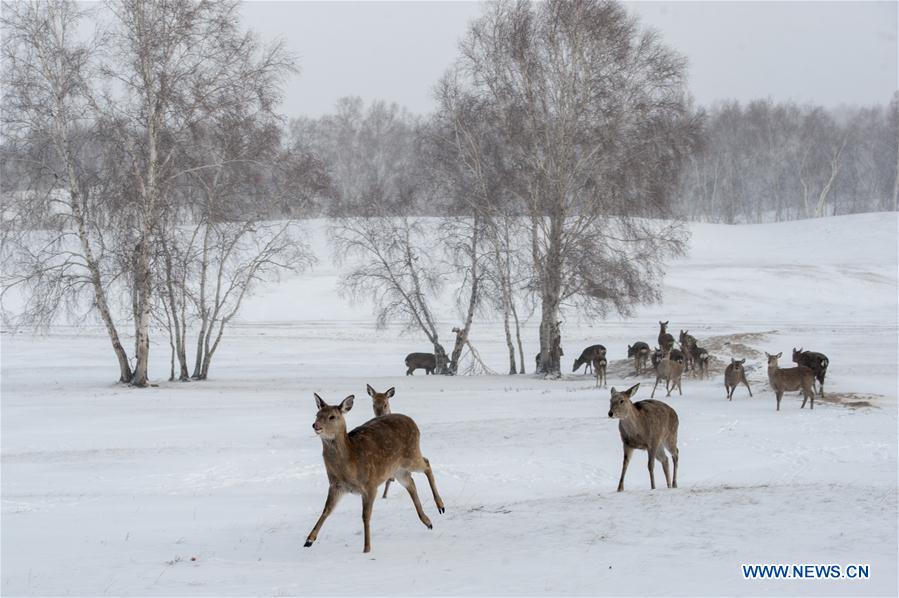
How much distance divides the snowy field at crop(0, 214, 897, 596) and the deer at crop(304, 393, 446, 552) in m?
0.45

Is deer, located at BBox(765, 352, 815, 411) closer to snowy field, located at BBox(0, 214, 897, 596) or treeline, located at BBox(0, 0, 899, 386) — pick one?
snowy field, located at BBox(0, 214, 897, 596)

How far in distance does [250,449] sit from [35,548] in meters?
6.98

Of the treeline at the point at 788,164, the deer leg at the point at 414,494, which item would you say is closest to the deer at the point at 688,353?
the deer leg at the point at 414,494

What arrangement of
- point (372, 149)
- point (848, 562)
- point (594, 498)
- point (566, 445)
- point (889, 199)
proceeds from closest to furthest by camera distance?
1. point (848, 562)
2. point (594, 498)
3. point (566, 445)
4. point (372, 149)
5. point (889, 199)

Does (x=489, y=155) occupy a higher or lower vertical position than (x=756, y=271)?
higher

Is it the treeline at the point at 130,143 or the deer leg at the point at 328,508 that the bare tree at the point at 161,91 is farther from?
the deer leg at the point at 328,508

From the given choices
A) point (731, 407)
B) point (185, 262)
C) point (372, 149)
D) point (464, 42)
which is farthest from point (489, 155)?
point (372, 149)

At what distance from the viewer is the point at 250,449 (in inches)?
645

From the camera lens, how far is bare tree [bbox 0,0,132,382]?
26.2 metres

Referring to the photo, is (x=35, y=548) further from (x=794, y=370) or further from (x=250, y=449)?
(x=794, y=370)

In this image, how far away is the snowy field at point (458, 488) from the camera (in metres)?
7.41

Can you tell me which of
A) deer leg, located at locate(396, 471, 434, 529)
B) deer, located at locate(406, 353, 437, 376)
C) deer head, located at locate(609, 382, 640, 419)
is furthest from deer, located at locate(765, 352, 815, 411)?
deer, located at locate(406, 353, 437, 376)

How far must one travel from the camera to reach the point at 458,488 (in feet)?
43.2

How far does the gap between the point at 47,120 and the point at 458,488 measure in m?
20.0
